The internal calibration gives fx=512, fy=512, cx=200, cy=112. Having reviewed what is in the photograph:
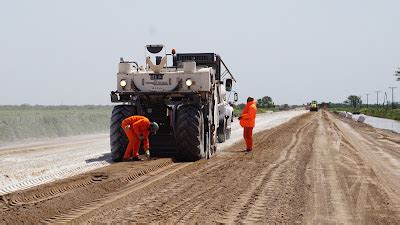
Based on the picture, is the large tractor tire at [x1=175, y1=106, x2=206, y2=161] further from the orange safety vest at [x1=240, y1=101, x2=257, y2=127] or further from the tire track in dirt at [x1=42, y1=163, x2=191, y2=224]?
the orange safety vest at [x1=240, y1=101, x2=257, y2=127]

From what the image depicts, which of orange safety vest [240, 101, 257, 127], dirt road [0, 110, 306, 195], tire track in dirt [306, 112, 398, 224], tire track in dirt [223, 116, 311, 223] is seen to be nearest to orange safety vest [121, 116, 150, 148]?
dirt road [0, 110, 306, 195]

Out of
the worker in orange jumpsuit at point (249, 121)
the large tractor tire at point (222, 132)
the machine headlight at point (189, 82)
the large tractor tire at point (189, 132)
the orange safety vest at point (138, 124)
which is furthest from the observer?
the large tractor tire at point (222, 132)

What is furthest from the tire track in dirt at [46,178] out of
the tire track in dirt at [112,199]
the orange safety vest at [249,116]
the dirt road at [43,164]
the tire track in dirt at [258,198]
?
the orange safety vest at [249,116]

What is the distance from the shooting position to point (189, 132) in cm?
1254

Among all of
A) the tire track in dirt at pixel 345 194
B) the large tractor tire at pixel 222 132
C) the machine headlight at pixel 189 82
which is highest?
the machine headlight at pixel 189 82

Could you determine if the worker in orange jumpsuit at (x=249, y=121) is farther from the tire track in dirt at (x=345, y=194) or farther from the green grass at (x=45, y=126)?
the green grass at (x=45, y=126)

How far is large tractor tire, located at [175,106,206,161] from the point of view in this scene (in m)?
12.5

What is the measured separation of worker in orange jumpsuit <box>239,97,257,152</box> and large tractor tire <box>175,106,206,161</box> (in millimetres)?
3725

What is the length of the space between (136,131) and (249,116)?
17.6 ft

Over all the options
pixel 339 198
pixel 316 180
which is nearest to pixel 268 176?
pixel 316 180

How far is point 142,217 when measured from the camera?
255 inches

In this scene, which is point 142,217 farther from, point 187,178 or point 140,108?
point 140,108

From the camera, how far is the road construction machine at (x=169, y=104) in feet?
41.6

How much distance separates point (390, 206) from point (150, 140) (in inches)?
303
